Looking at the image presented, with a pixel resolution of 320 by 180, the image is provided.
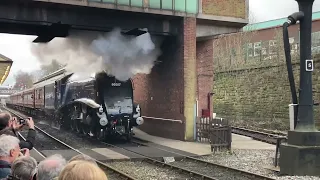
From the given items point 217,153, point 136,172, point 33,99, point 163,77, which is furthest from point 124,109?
point 33,99

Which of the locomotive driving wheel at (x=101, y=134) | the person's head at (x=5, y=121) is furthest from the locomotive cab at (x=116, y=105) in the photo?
the person's head at (x=5, y=121)

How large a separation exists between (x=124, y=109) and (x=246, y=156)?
5132 millimetres

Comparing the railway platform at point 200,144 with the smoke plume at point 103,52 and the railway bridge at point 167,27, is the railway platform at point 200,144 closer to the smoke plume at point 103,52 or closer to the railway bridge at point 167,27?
the railway bridge at point 167,27

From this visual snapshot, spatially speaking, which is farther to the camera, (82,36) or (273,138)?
(273,138)

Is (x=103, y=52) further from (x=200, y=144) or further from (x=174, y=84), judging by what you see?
(x=200, y=144)

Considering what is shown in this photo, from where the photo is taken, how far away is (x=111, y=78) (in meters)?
15.6

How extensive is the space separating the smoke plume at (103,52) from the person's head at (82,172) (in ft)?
41.3

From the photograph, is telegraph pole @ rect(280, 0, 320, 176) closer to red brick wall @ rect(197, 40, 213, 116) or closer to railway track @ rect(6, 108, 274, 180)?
railway track @ rect(6, 108, 274, 180)

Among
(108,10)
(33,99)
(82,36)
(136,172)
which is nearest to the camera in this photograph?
(136,172)

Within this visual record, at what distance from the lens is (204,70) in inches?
749

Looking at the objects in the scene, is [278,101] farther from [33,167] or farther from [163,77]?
[33,167]

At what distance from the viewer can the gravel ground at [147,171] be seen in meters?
9.53

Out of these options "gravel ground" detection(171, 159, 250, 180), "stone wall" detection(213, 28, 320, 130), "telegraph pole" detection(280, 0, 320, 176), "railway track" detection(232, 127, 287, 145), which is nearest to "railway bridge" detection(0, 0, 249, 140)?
"railway track" detection(232, 127, 287, 145)

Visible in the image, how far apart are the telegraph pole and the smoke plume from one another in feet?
23.7
